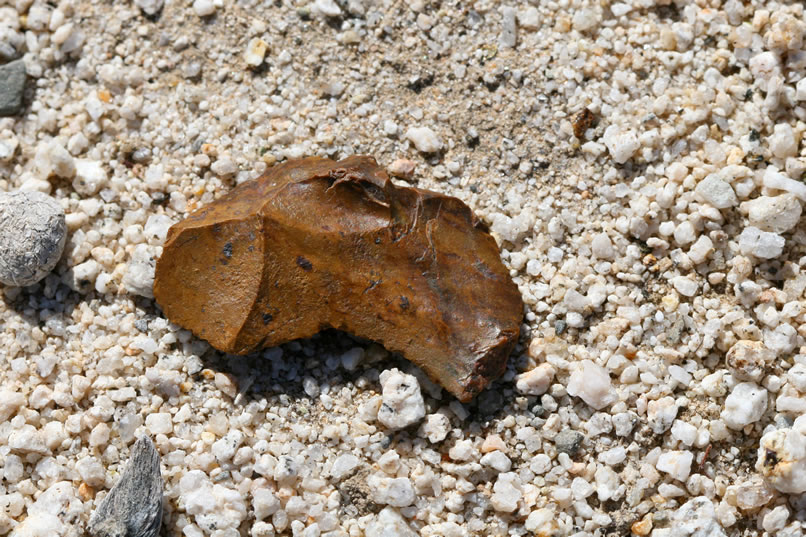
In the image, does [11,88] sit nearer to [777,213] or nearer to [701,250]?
[701,250]

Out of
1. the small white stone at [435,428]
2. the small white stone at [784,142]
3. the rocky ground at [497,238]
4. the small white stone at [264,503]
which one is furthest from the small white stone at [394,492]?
the small white stone at [784,142]

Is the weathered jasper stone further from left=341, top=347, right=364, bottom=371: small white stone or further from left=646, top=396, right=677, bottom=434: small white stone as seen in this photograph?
left=646, top=396, right=677, bottom=434: small white stone

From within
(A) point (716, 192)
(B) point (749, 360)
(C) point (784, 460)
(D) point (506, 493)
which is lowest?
(D) point (506, 493)

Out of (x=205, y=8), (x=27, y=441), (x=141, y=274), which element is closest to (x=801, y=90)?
(x=205, y=8)

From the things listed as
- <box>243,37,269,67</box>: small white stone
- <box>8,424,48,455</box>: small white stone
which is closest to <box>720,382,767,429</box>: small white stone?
<box>243,37,269,67</box>: small white stone

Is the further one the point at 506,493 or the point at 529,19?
the point at 529,19

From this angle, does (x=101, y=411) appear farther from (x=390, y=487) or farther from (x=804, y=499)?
(x=804, y=499)

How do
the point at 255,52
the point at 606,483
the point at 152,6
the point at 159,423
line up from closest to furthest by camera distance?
the point at 606,483 → the point at 159,423 → the point at 255,52 → the point at 152,6
